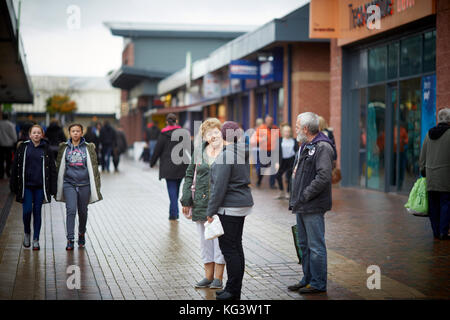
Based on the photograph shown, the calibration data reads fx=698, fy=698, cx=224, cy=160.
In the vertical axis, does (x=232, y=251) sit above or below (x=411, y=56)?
below

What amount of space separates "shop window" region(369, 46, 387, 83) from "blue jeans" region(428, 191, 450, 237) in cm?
764

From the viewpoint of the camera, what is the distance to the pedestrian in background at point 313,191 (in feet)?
21.3

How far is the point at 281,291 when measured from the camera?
22.3ft

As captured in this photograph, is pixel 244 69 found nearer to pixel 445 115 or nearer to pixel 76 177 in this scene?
pixel 445 115

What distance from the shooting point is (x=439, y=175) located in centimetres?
975

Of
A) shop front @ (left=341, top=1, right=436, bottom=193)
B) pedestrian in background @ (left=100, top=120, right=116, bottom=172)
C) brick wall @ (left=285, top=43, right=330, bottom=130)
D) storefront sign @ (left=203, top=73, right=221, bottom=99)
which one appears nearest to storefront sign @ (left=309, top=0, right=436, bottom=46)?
shop front @ (left=341, top=1, right=436, bottom=193)

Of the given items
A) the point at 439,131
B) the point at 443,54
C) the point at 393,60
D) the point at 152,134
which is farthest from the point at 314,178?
the point at 152,134

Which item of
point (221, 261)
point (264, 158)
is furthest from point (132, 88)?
point (221, 261)

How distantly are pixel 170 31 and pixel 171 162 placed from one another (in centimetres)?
5130

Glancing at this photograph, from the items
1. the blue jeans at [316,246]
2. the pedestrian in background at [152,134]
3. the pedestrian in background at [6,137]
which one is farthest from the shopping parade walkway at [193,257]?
the pedestrian in background at [152,134]

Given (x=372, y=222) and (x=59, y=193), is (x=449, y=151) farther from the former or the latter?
(x=59, y=193)

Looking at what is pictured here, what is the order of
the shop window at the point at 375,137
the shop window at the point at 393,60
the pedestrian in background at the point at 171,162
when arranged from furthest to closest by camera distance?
the shop window at the point at 375,137, the shop window at the point at 393,60, the pedestrian in background at the point at 171,162

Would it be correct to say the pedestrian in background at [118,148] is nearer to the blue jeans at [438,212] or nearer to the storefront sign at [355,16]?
the storefront sign at [355,16]

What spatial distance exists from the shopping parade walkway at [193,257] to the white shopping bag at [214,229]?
0.67 meters
